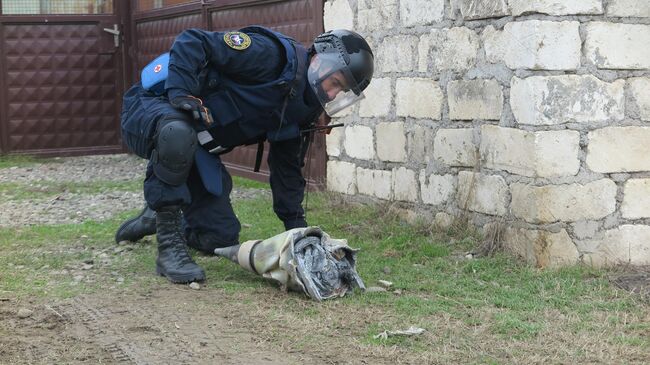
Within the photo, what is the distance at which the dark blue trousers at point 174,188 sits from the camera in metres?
4.79

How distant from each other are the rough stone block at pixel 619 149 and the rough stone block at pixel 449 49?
905mm

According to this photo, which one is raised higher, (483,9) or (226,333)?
(483,9)

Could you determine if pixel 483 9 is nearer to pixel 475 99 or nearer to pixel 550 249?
pixel 475 99

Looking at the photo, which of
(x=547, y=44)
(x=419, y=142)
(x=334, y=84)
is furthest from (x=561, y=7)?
(x=419, y=142)

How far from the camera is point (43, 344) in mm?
3758

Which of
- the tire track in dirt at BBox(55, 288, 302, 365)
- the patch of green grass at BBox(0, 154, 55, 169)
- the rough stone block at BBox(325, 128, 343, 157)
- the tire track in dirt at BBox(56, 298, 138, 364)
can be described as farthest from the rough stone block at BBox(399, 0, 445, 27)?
the patch of green grass at BBox(0, 154, 55, 169)

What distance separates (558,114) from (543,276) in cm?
89

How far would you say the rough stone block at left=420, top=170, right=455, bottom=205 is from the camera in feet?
18.9

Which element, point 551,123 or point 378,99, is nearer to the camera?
point 551,123

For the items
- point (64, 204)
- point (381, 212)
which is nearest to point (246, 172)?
point (64, 204)

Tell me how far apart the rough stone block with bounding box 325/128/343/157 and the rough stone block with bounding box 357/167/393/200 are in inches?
13.9

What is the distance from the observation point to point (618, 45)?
5.04 m

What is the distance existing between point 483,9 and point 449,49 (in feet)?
1.46

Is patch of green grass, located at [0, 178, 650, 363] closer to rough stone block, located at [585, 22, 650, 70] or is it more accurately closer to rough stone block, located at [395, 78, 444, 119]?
rough stone block, located at [395, 78, 444, 119]
